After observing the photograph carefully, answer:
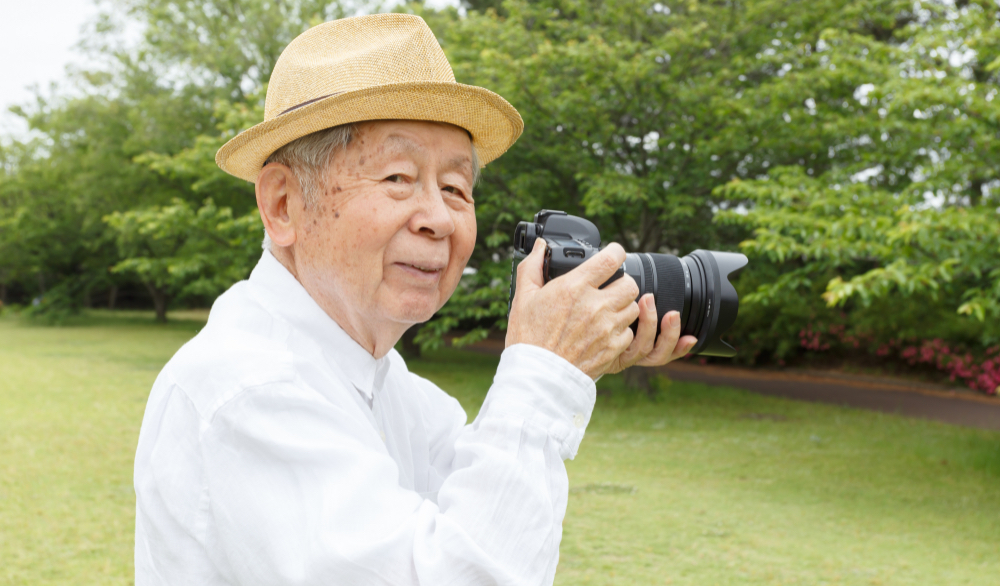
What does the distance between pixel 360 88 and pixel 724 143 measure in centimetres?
825

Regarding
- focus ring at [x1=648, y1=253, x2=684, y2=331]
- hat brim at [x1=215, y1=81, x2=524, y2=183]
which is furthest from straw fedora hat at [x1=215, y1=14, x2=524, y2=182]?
focus ring at [x1=648, y1=253, x2=684, y2=331]

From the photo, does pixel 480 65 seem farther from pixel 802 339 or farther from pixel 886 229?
pixel 802 339

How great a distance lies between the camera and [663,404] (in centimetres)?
1059

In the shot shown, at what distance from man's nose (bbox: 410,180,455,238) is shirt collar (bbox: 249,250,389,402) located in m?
0.23

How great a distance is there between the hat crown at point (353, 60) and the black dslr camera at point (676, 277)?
360mm

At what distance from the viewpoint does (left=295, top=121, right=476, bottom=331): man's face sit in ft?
4.34

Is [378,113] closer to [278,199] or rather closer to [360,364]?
[278,199]

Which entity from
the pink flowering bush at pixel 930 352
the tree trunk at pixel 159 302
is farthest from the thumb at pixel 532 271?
the tree trunk at pixel 159 302

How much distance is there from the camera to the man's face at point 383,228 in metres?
1.32

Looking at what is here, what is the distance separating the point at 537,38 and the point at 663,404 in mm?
5151

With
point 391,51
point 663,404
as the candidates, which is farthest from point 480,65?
point 391,51

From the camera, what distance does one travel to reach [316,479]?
3.48 ft

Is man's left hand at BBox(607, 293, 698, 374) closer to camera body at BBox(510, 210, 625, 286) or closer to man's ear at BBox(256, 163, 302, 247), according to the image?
camera body at BBox(510, 210, 625, 286)

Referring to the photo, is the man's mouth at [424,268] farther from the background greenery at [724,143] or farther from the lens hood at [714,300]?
the background greenery at [724,143]
